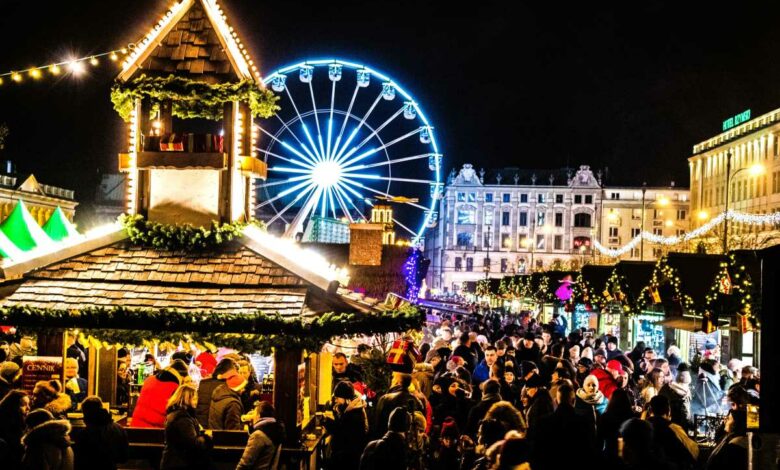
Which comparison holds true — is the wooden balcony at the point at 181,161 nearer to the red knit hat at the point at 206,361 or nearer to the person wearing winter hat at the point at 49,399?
the person wearing winter hat at the point at 49,399

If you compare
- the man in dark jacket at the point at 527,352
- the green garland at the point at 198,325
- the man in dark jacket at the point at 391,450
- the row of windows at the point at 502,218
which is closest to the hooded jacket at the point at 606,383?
the green garland at the point at 198,325

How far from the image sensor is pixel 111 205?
8238 centimetres

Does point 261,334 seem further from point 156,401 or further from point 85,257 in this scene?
point 85,257

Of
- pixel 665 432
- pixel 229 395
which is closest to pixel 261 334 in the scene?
pixel 229 395

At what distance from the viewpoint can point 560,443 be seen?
7.38 metres

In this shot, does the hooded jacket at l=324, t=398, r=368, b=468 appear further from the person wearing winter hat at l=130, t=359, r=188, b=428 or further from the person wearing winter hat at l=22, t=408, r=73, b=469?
the person wearing winter hat at l=22, t=408, r=73, b=469

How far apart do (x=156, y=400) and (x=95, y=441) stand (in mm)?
1584

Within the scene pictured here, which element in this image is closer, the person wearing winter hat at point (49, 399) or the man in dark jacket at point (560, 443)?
the man in dark jacket at point (560, 443)

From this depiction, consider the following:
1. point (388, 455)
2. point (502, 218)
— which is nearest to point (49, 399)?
point (388, 455)

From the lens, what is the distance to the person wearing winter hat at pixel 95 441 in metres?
7.07

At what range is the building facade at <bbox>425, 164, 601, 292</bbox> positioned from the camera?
107 m

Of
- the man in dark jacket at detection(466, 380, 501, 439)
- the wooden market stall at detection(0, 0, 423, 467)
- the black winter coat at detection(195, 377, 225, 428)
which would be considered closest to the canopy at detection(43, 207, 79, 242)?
the wooden market stall at detection(0, 0, 423, 467)

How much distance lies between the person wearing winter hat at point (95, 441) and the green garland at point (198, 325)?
135 cm

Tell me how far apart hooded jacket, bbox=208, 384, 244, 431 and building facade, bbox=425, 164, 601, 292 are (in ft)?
324
